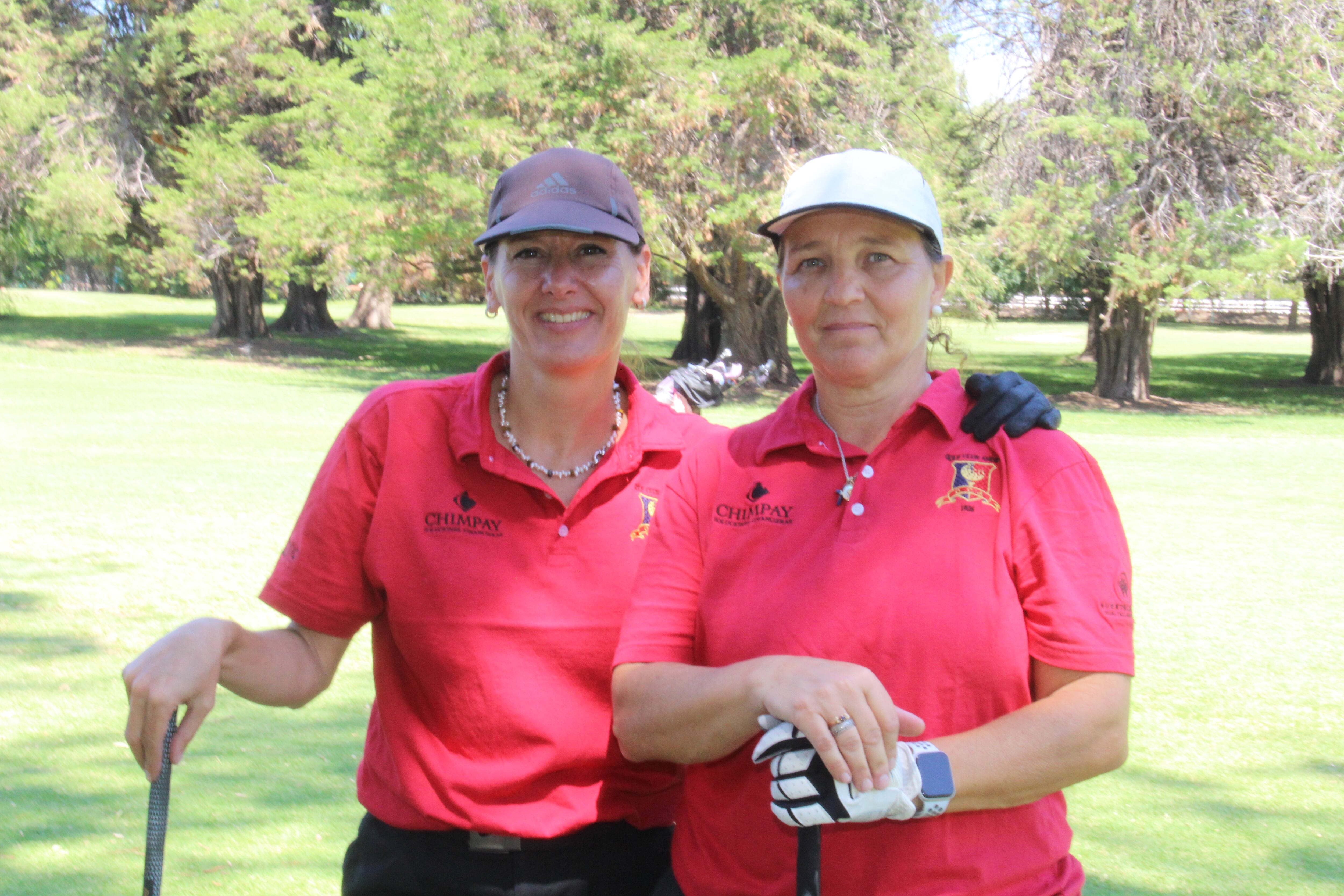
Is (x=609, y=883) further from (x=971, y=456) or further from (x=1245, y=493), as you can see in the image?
(x=1245, y=493)

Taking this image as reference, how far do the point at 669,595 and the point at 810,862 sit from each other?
514 millimetres

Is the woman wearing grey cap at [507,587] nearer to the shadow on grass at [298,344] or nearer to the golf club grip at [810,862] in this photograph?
the golf club grip at [810,862]

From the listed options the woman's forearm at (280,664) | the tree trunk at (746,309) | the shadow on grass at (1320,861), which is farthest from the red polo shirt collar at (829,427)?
the tree trunk at (746,309)

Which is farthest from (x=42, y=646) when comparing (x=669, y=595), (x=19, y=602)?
(x=669, y=595)

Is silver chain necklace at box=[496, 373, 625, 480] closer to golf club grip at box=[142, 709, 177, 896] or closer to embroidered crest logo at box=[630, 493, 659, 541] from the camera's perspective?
embroidered crest logo at box=[630, 493, 659, 541]

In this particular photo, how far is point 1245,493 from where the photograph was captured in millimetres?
13258

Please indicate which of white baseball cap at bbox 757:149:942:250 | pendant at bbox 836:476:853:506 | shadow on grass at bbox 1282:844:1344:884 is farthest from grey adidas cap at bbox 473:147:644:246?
shadow on grass at bbox 1282:844:1344:884

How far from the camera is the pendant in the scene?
217cm

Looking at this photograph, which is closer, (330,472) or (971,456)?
(971,456)

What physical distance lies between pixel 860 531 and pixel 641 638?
0.41 m


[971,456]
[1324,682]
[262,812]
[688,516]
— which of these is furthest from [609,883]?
[1324,682]

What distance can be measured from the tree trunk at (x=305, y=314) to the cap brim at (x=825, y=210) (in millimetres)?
40114

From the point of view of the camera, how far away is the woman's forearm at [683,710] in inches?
78.3

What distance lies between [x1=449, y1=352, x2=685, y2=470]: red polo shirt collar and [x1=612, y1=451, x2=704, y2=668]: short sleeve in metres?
0.30
